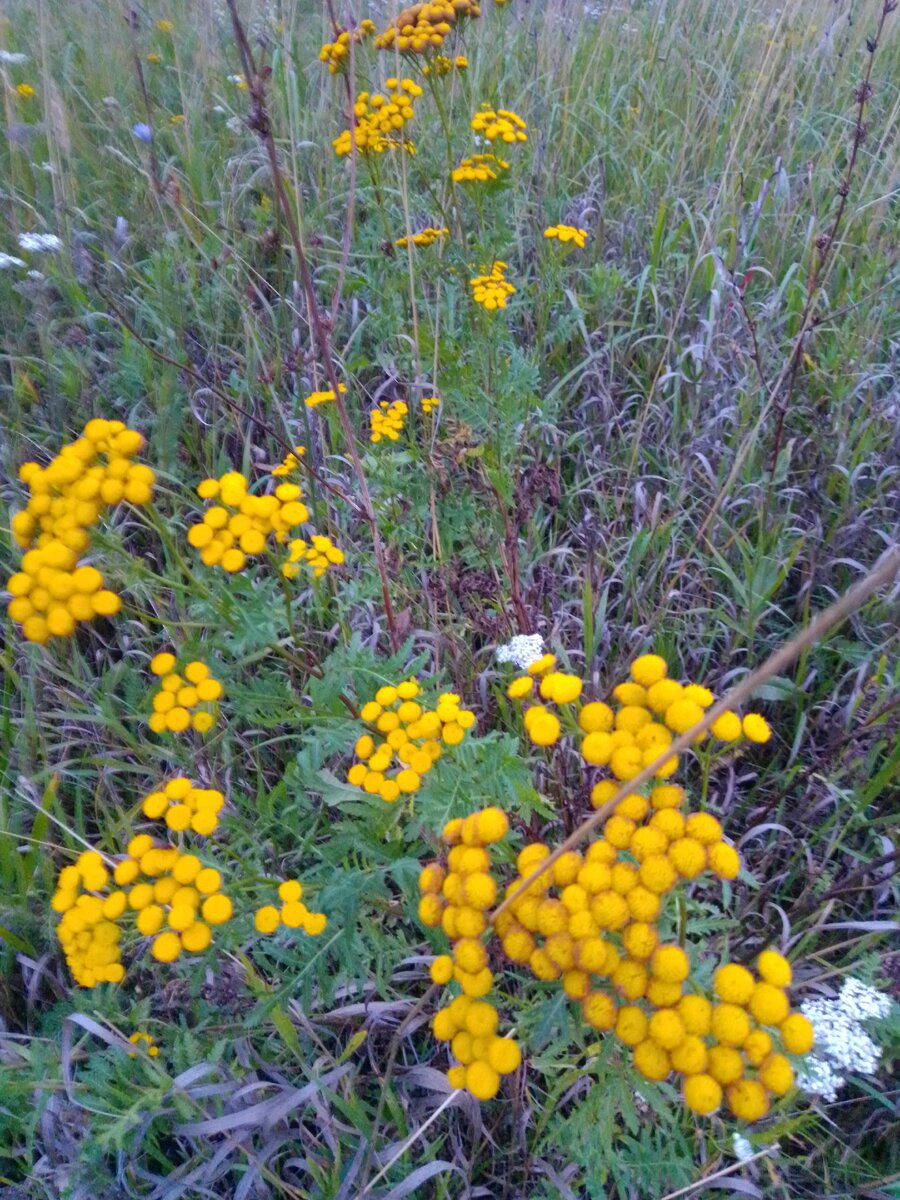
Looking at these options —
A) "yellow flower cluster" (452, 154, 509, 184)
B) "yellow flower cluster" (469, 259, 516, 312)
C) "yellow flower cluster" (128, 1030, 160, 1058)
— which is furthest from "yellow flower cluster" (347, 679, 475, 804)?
"yellow flower cluster" (452, 154, 509, 184)

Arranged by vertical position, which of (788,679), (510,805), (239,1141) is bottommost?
(239,1141)

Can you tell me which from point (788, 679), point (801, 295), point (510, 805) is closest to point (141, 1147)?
point (510, 805)

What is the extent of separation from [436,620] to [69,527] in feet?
3.84

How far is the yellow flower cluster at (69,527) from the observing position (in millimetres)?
1541

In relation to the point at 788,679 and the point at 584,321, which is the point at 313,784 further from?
the point at 584,321

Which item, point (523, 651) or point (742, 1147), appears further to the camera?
point (523, 651)

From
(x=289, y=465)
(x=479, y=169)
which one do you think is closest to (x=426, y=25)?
(x=479, y=169)

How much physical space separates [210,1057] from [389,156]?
4.09m

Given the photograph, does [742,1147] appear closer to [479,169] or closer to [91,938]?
[91,938]

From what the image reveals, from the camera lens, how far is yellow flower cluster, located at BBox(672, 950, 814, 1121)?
1.04 m

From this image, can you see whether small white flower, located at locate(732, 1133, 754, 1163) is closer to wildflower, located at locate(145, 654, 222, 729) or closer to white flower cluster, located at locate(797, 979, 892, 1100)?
white flower cluster, located at locate(797, 979, 892, 1100)

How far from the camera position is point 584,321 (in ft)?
11.3

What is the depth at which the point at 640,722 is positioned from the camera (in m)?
1.28

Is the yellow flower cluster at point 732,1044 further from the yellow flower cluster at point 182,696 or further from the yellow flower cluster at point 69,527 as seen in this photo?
the yellow flower cluster at point 69,527
